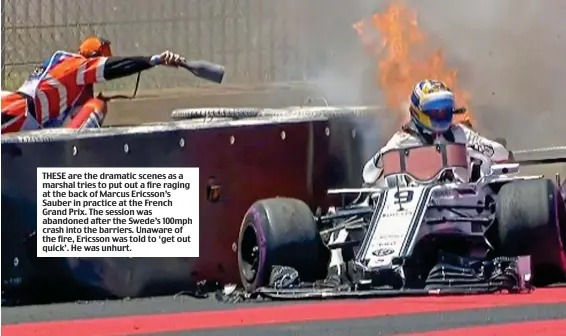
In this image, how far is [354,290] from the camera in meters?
10.5

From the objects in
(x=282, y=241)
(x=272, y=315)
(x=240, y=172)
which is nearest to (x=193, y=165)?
(x=240, y=172)

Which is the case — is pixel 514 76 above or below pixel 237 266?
above

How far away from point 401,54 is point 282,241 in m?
3.40

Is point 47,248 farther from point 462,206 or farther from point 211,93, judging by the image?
point 211,93

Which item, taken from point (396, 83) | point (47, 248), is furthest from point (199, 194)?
point (396, 83)

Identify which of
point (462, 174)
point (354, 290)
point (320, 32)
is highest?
point (320, 32)

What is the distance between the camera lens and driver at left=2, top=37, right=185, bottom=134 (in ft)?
40.4

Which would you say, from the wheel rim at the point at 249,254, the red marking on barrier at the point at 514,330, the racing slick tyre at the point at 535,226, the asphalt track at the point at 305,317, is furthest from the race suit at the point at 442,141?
the red marking on barrier at the point at 514,330

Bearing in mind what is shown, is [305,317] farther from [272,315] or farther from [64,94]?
[64,94]

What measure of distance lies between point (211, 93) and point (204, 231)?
4207 mm

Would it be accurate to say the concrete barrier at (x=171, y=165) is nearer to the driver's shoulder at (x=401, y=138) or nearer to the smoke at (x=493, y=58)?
the driver's shoulder at (x=401, y=138)

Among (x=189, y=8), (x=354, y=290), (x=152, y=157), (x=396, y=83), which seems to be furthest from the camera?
(x=189, y=8)

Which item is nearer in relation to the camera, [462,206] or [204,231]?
[462,206]

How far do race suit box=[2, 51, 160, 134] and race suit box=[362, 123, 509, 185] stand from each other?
83.5 inches
